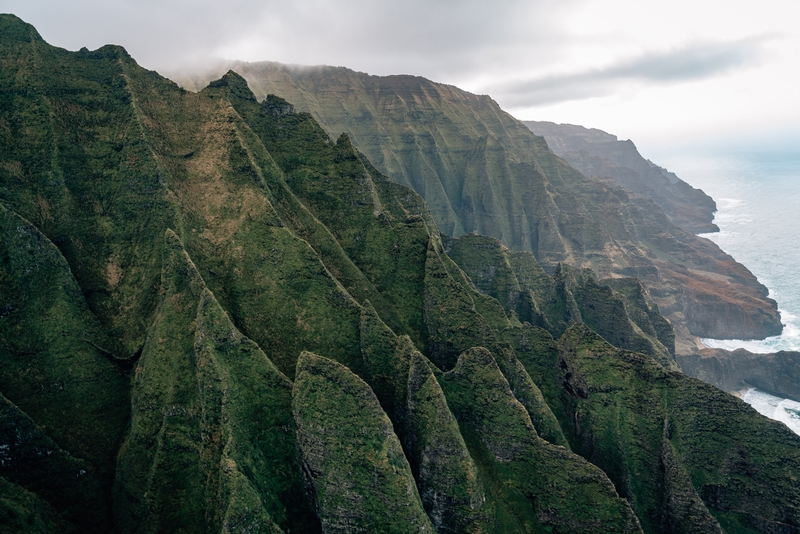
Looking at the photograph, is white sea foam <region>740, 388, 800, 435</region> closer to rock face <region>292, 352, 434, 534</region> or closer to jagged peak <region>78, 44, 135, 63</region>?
rock face <region>292, 352, 434, 534</region>

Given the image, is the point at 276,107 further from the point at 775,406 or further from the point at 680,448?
the point at 775,406

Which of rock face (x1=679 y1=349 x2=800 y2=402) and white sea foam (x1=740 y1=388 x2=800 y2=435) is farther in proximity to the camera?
rock face (x1=679 y1=349 x2=800 y2=402)

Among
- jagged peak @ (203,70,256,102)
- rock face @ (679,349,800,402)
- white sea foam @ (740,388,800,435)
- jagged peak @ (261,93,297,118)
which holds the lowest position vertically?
white sea foam @ (740,388,800,435)

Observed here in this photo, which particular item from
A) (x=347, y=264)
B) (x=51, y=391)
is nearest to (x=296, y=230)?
(x=347, y=264)

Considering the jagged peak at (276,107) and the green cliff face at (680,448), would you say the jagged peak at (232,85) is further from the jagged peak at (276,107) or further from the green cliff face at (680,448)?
the green cliff face at (680,448)

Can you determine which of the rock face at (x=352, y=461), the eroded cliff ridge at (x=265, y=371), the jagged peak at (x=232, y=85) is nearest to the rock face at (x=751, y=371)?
the eroded cliff ridge at (x=265, y=371)

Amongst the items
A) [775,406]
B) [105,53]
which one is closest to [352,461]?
[105,53]

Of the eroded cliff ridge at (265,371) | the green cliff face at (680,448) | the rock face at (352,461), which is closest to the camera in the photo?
the rock face at (352,461)

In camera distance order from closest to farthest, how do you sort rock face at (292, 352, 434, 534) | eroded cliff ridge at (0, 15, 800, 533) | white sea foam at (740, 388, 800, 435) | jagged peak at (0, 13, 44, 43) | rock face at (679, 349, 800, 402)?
rock face at (292, 352, 434, 534), eroded cliff ridge at (0, 15, 800, 533), jagged peak at (0, 13, 44, 43), white sea foam at (740, 388, 800, 435), rock face at (679, 349, 800, 402)

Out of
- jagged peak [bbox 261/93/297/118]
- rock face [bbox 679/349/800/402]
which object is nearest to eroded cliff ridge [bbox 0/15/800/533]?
jagged peak [bbox 261/93/297/118]
